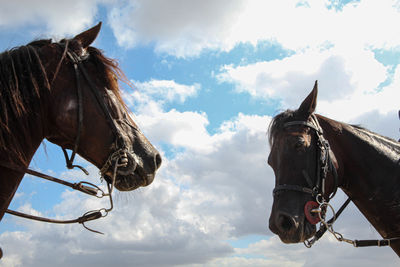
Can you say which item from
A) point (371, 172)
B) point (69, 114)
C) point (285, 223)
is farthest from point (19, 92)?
point (371, 172)

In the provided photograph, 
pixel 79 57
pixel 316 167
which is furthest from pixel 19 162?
pixel 316 167

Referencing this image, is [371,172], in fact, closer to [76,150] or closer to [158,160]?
[158,160]

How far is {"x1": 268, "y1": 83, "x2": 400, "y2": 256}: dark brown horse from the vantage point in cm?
549

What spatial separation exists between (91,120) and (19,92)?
755mm

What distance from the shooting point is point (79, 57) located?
13.4 feet

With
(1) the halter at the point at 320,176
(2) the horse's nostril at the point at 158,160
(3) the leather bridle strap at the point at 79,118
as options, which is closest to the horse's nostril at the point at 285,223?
(1) the halter at the point at 320,176

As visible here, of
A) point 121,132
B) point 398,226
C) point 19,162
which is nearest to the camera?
point 19,162

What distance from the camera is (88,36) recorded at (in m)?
4.26

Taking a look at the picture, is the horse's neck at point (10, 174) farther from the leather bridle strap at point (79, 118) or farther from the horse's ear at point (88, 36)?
the horse's ear at point (88, 36)

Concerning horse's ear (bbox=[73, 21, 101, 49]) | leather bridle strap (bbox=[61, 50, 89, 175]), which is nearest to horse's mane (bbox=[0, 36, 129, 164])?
leather bridle strap (bbox=[61, 50, 89, 175])

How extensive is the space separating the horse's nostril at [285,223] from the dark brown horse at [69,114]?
2.41 metres

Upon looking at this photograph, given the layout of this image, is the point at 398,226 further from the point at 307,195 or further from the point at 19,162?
the point at 19,162

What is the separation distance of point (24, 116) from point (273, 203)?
3986 millimetres

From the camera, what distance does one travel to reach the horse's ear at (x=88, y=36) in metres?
4.21
